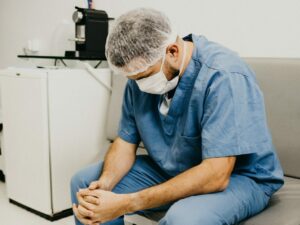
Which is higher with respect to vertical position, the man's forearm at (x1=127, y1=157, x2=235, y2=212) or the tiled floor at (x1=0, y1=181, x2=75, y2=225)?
the man's forearm at (x1=127, y1=157, x2=235, y2=212)

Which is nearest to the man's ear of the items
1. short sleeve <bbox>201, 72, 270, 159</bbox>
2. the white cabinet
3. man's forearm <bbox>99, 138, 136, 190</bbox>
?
short sleeve <bbox>201, 72, 270, 159</bbox>

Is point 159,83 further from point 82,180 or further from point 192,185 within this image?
point 82,180

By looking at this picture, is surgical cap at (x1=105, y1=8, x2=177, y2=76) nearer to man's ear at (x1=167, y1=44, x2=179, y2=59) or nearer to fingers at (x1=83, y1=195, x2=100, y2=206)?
man's ear at (x1=167, y1=44, x2=179, y2=59)

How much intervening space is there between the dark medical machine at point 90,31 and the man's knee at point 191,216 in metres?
1.22

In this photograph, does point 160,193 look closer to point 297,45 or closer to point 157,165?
point 157,165

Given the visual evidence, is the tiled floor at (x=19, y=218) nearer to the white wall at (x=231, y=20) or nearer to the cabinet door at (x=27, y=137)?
the cabinet door at (x=27, y=137)

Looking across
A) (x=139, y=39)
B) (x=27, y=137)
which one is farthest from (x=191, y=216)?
(x=27, y=137)

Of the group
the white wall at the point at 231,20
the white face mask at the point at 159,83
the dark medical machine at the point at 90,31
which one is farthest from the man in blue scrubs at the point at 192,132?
the dark medical machine at the point at 90,31

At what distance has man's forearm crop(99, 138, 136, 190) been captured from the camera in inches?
48.2

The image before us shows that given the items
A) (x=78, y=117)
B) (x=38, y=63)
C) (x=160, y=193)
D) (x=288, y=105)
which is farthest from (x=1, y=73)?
(x=288, y=105)

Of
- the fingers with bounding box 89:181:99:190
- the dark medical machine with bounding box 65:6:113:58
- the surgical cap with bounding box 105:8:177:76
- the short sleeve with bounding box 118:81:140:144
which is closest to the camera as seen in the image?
the surgical cap with bounding box 105:8:177:76

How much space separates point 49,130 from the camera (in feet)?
5.62

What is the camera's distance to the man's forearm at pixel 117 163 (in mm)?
1223

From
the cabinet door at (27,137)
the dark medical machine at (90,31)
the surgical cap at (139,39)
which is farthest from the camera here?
the dark medical machine at (90,31)
